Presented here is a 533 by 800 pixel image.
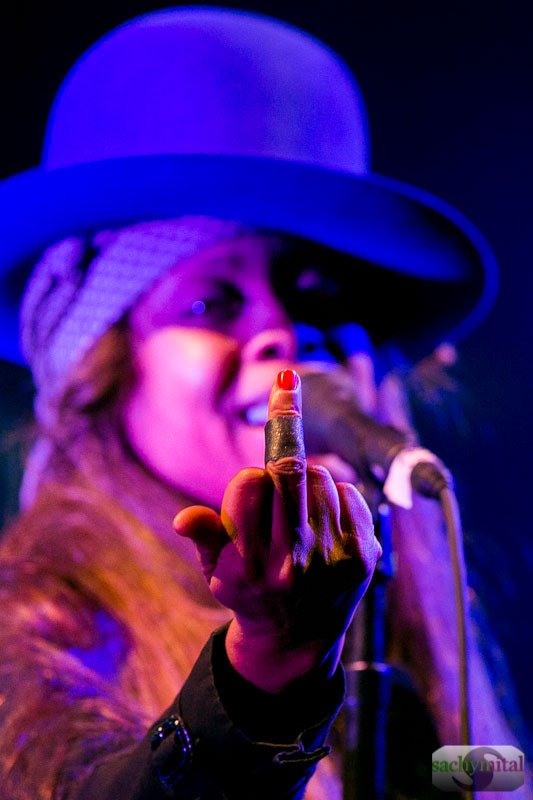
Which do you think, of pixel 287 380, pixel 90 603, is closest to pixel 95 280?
pixel 90 603

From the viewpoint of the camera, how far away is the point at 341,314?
1.40 meters

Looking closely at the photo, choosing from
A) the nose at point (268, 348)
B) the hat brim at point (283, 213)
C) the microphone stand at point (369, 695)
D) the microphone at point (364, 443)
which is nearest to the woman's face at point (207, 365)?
the nose at point (268, 348)

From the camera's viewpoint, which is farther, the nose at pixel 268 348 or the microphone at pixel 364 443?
the nose at pixel 268 348

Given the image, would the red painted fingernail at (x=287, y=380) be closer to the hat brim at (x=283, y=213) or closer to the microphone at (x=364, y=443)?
the microphone at (x=364, y=443)

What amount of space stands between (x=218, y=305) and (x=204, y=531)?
0.80 meters

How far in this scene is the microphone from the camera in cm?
74

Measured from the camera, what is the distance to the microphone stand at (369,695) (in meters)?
0.76

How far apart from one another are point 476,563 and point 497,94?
1012 mm

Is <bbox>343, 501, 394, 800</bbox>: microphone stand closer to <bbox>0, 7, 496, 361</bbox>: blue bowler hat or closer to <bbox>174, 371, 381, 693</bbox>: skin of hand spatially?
<bbox>174, 371, 381, 693</bbox>: skin of hand

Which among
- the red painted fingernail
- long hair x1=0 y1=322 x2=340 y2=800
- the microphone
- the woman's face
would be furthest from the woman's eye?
the red painted fingernail

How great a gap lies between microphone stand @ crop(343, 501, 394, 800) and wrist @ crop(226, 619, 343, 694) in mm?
251

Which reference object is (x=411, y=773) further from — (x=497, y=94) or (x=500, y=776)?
(x=497, y=94)

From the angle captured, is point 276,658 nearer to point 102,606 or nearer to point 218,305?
point 102,606

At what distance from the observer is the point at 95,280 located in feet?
4.16
